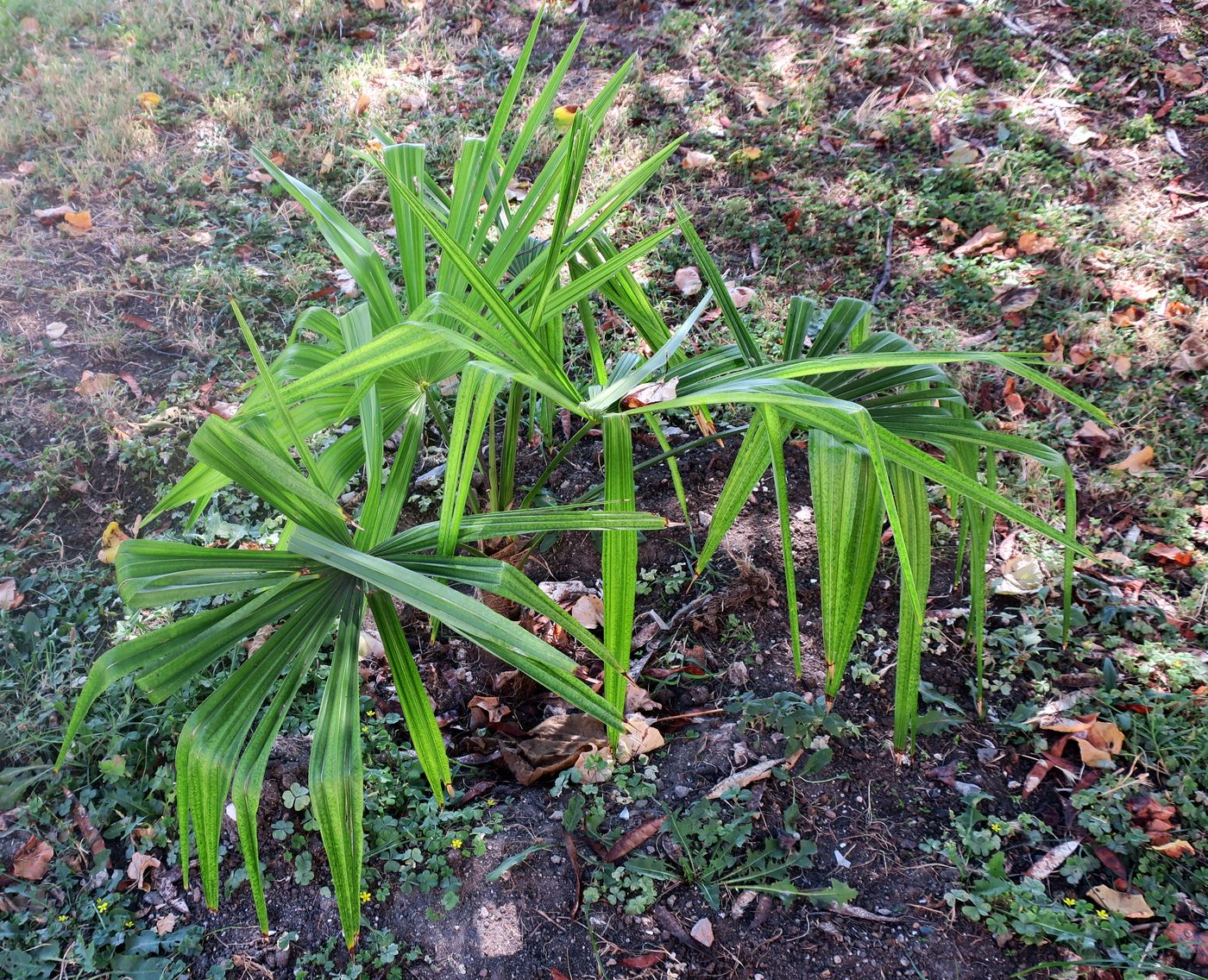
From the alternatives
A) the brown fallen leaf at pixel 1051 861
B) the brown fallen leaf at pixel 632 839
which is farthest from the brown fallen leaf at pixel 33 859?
the brown fallen leaf at pixel 1051 861

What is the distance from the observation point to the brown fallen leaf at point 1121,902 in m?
1.57

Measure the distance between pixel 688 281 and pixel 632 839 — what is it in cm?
210

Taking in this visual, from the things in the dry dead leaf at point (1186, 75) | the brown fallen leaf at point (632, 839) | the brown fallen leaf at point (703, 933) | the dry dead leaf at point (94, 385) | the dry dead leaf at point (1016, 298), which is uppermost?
the dry dead leaf at point (1186, 75)

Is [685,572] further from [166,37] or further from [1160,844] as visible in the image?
[166,37]

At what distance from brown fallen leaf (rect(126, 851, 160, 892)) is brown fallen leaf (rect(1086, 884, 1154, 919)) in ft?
6.20

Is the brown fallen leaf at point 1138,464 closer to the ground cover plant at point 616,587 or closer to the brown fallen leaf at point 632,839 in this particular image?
the ground cover plant at point 616,587

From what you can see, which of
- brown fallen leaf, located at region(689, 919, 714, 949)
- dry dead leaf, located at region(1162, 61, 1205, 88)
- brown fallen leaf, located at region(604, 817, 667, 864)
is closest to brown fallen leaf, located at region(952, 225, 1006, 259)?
dry dead leaf, located at region(1162, 61, 1205, 88)

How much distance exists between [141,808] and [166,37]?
427 centimetres

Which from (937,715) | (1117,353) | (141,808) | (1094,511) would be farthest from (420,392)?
(1117,353)

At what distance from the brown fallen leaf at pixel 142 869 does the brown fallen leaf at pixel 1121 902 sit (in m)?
1.89

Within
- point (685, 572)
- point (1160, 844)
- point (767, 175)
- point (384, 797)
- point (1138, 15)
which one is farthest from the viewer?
point (1138, 15)

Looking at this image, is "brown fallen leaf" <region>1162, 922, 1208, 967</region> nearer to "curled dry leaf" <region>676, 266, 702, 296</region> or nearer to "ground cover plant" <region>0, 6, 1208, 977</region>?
"ground cover plant" <region>0, 6, 1208, 977</region>

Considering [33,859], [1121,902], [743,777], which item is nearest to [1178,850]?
[1121,902]

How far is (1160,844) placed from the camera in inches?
66.2
